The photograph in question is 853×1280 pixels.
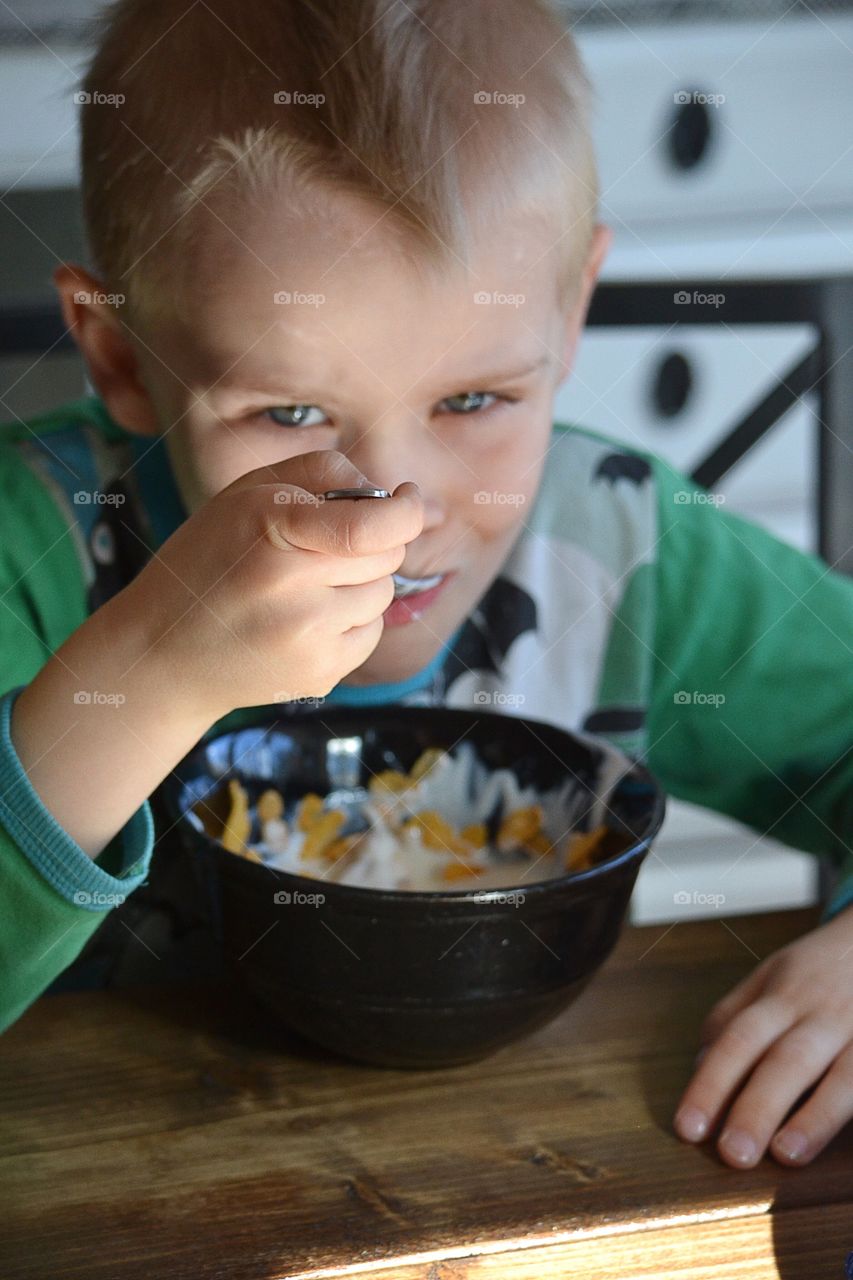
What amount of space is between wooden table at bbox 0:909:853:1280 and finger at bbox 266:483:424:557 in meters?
0.23

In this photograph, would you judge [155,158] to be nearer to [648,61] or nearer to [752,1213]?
[752,1213]

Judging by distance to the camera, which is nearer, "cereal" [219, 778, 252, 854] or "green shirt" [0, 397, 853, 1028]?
"cereal" [219, 778, 252, 854]

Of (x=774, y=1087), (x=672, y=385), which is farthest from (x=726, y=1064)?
(x=672, y=385)

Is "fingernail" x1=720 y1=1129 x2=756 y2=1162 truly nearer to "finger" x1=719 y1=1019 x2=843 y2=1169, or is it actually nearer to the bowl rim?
"finger" x1=719 y1=1019 x2=843 y2=1169

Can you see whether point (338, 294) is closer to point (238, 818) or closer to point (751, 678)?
point (238, 818)

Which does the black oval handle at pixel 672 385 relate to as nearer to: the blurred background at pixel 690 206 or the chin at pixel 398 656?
the blurred background at pixel 690 206

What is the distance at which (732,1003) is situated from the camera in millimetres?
583

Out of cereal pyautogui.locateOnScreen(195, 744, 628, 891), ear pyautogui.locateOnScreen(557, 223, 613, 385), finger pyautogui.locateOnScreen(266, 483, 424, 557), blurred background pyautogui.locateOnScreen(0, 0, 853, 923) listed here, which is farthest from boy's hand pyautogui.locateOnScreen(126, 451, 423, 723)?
blurred background pyautogui.locateOnScreen(0, 0, 853, 923)

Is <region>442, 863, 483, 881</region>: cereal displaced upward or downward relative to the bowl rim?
downward

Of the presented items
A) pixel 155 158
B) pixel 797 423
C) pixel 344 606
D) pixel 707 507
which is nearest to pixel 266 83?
pixel 155 158

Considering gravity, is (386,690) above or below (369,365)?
below

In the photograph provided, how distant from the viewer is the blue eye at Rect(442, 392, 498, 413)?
68cm

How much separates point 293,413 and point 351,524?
0.73ft

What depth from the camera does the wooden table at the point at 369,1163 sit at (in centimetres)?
44
